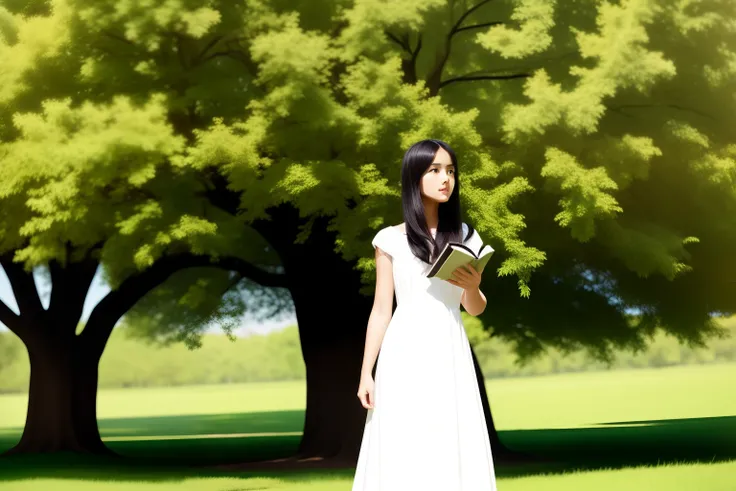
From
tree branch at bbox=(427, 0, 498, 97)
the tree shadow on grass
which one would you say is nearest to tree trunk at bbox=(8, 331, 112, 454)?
the tree shadow on grass

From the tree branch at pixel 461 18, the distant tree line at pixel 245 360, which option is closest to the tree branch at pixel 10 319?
the tree branch at pixel 461 18

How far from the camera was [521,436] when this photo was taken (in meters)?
25.7

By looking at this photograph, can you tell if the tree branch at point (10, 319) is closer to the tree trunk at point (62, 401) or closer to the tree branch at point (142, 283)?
the tree trunk at point (62, 401)

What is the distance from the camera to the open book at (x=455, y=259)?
4902mm

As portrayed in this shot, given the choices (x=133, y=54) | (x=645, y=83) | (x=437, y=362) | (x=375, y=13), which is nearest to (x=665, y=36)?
(x=645, y=83)

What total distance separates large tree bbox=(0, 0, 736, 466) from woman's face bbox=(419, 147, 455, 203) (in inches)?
314

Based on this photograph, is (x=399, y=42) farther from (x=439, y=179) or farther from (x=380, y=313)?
(x=380, y=313)

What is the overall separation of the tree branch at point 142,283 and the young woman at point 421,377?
38.8 feet

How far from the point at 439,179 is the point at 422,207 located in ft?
0.52

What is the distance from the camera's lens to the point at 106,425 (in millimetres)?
38500

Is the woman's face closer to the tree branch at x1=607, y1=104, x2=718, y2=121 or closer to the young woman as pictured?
the young woman

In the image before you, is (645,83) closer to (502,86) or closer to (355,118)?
(502,86)

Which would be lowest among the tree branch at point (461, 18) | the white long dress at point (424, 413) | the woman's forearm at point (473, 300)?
the white long dress at point (424, 413)

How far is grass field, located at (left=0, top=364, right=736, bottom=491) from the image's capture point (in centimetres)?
1476
